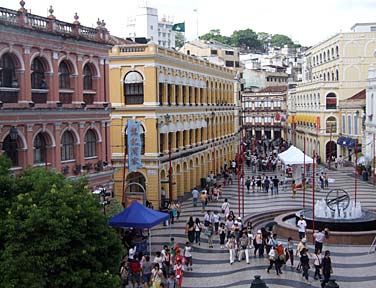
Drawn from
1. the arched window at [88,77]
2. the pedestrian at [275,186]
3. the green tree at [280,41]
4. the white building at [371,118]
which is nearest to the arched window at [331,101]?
the white building at [371,118]

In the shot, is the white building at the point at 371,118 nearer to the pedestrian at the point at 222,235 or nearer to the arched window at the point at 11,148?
the pedestrian at the point at 222,235

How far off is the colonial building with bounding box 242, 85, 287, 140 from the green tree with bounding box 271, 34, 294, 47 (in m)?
71.3

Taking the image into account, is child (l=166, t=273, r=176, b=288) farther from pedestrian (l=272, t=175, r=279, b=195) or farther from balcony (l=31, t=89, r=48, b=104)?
pedestrian (l=272, t=175, r=279, b=195)

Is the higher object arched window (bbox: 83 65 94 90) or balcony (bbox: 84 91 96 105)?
arched window (bbox: 83 65 94 90)

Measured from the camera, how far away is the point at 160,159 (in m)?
41.7

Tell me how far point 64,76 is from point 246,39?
144 metres

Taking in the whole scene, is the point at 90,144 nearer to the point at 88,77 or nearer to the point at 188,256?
the point at 88,77

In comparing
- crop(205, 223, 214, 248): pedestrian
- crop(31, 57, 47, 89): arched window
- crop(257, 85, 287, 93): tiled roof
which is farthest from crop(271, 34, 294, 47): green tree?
crop(31, 57, 47, 89): arched window

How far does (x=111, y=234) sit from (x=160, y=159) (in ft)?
75.7

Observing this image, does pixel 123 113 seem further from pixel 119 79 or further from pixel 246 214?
pixel 246 214

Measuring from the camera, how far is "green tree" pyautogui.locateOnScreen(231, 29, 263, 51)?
16638cm

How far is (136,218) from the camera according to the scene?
2548 cm

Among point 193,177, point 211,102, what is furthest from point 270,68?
point 193,177

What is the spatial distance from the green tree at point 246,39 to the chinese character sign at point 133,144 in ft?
448
